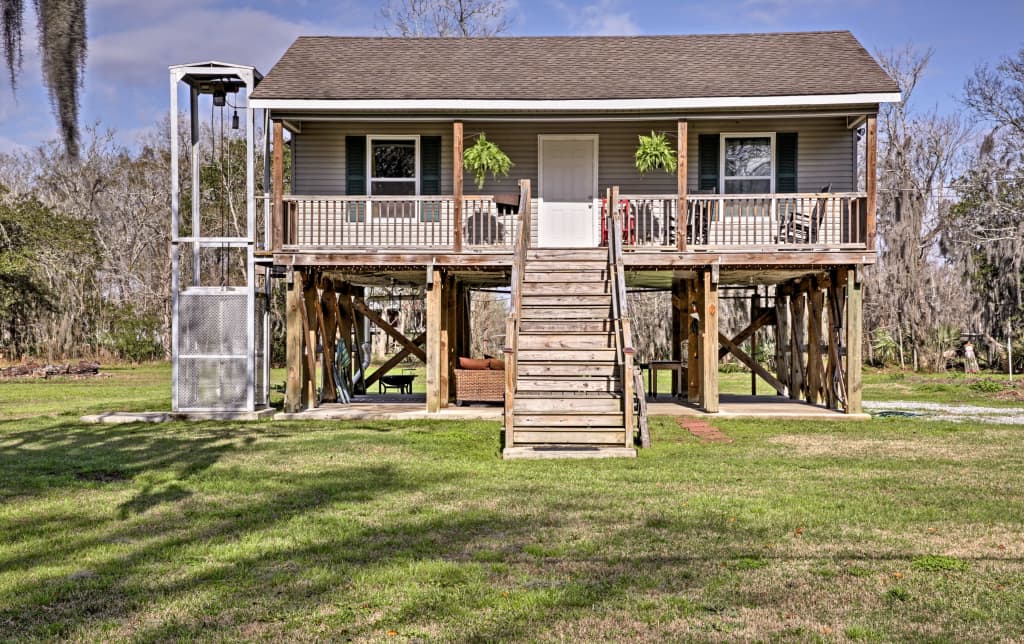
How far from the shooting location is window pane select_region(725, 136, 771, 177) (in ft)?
60.1

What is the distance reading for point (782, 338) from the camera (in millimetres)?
20953

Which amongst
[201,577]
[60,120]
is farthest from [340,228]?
[60,120]

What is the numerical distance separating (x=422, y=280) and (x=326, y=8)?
2060cm

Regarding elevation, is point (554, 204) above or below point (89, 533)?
above

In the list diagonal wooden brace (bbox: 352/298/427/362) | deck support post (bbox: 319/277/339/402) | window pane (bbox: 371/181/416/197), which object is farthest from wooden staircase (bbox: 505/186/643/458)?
deck support post (bbox: 319/277/339/402)

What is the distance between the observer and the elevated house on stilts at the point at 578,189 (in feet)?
52.6

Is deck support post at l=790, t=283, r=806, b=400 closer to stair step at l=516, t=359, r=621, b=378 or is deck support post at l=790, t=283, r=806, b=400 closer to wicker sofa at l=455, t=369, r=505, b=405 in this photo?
wicker sofa at l=455, t=369, r=505, b=405

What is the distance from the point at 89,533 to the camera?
716 centimetres

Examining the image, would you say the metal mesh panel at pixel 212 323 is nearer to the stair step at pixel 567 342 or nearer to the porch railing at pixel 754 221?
the stair step at pixel 567 342

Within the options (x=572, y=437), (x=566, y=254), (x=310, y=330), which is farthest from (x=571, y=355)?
(x=310, y=330)

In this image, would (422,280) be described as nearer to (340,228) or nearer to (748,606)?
(340,228)

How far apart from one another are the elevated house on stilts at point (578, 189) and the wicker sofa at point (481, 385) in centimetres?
27

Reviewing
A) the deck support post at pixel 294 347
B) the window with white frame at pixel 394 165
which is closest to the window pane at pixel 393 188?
the window with white frame at pixel 394 165

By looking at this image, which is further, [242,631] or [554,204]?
[554,204]
